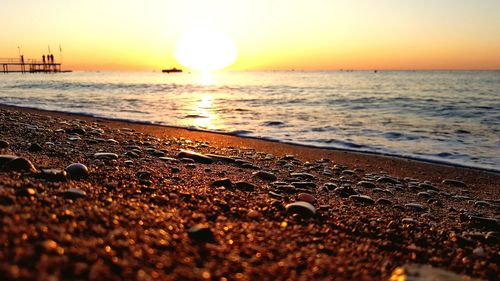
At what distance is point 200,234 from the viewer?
2.31 m

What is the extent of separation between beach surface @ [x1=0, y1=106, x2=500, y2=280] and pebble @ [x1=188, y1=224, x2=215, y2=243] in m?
0.01

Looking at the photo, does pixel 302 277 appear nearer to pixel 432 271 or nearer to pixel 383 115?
pixel 432 271

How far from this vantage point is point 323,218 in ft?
10.9

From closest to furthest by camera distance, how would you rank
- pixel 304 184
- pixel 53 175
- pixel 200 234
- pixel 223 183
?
pixel 200 234, pixel 53 175, pixel 223 183, pixel 304 184

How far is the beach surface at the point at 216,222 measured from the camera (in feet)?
5.94

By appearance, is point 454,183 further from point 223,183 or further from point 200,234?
point 200,234

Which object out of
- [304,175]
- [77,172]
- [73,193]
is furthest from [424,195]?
[73,193]

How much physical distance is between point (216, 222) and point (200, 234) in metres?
0.40

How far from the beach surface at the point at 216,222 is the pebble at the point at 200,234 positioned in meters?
0.01

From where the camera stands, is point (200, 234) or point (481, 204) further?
point (481, 204)

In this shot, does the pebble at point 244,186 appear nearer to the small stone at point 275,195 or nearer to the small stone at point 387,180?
the small stone at point 275,195

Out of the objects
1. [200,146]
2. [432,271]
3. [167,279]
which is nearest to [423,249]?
[432,271]

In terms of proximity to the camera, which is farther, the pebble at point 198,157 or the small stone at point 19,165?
the pebble at point 198,157

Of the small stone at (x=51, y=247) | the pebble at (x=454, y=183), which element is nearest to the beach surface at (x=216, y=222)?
the small stone at (x=51, y=247)
